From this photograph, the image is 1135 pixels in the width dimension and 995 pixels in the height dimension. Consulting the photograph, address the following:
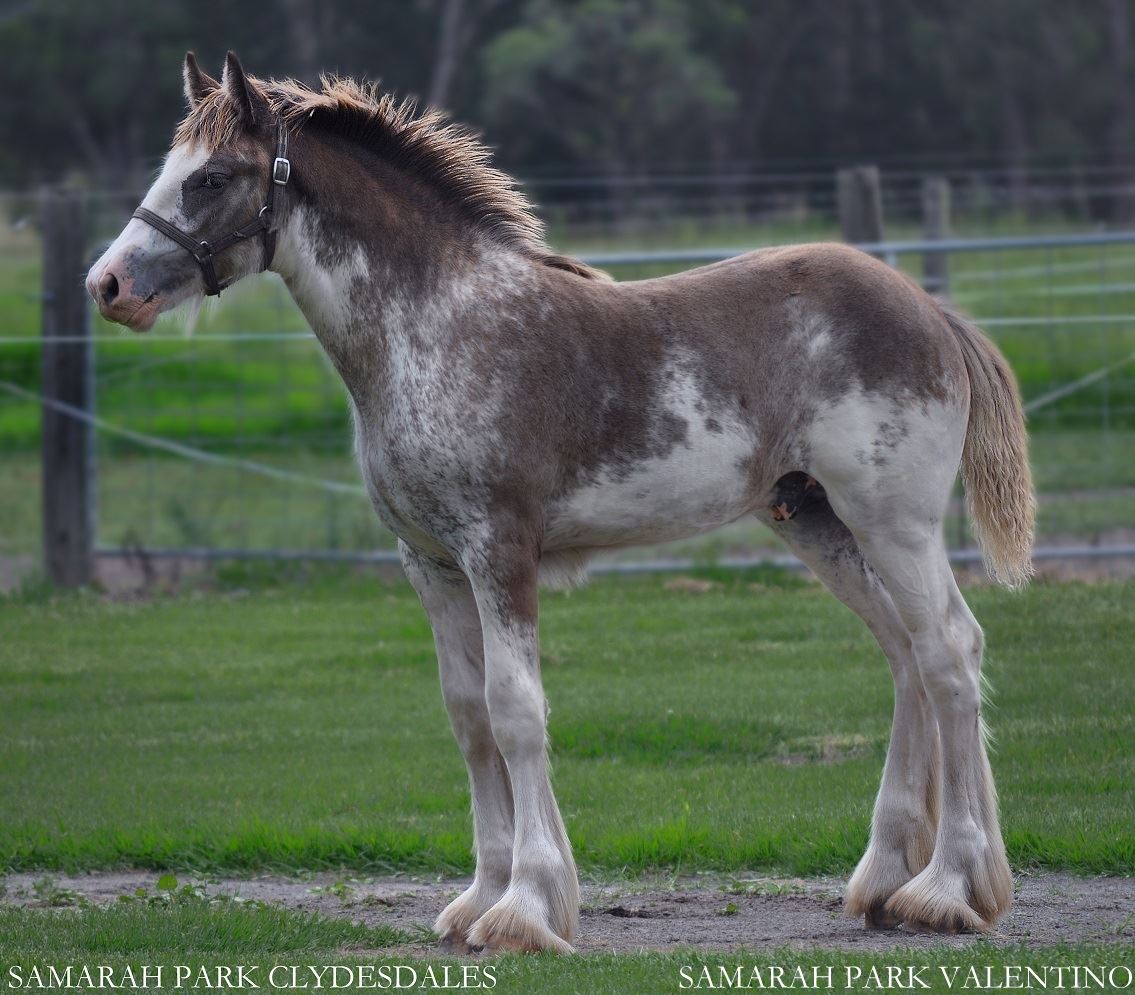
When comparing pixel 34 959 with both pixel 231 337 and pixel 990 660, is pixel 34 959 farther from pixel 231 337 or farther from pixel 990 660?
pixel 231 337

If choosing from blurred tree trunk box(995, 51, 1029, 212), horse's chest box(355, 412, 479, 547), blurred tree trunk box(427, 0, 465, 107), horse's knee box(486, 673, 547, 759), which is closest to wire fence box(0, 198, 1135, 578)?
horse's chest box(355, 412, 479, 547)

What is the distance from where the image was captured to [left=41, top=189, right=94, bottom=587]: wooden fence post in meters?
11.0

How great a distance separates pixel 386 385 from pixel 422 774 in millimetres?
2730

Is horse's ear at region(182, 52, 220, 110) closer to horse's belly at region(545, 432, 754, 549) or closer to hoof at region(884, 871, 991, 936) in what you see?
horse's belly at region(545, 432, 754, 549)

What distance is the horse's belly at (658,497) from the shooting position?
15.9ft

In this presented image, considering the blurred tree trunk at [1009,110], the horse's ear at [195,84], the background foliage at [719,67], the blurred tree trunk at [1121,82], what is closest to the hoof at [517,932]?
the horse's ear at [195,84]

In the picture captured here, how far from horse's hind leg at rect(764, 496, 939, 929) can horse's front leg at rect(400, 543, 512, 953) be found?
3.66 ft

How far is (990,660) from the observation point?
26.7ft

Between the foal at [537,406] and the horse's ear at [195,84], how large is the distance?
12 millimetres

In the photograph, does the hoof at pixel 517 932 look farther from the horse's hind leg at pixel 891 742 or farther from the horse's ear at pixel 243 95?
the horse's ear at pixel 243 95

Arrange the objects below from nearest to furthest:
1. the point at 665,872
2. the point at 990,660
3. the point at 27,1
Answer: the point at 665,872 → the point at 990,660 → the point at 27,1

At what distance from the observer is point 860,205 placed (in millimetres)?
10953

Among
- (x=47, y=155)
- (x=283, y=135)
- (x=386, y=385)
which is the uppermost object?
(x=47, y=155)

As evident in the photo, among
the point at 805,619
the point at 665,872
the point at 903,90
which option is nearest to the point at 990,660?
the point at 805,619
